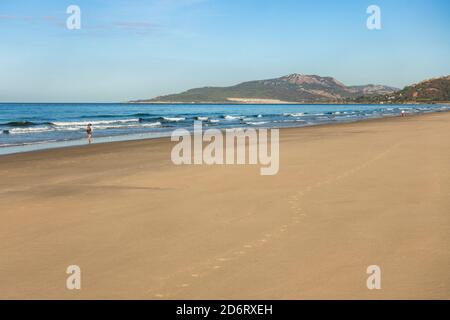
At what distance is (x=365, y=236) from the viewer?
6223mm

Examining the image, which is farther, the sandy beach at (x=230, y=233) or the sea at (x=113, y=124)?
the sea at (x=113, y=124)

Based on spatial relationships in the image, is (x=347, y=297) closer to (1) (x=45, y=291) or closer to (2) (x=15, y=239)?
(1) (x=45, y=291)

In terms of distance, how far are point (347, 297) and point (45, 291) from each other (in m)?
Result: 2.70

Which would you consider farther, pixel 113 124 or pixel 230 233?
pixel 113 124

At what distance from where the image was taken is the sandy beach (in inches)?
185

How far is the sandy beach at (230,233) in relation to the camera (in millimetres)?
4688

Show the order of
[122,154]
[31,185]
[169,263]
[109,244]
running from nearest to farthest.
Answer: [169,263]
[109,244]
[31,185]
[122,154]

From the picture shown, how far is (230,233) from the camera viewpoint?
6426 mm

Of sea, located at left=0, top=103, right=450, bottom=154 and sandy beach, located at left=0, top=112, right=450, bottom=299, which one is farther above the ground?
sea, located at left=0, top=103, right=450, bottom=154

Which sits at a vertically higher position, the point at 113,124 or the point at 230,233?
the point at 113,124

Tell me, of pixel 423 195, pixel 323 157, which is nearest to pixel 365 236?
pixel 423 195

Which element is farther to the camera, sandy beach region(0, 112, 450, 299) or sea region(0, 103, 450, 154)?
sea region(0, 103, 450, 154)

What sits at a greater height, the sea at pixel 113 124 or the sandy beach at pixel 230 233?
the sea at pixel 113 124
